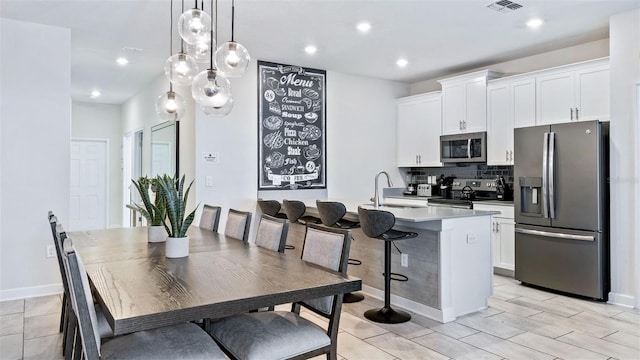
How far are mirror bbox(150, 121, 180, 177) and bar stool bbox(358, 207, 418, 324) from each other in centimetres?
294

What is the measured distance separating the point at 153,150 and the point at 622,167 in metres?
5.93

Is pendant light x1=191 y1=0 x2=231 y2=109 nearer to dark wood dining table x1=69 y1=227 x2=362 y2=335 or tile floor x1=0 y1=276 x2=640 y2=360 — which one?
dark wood dining table x1=69 y1=227 x2=362 y2=335

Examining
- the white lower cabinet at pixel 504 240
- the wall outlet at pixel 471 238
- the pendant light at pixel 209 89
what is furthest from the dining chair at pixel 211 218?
the white lower cabinet at pixel 504 240

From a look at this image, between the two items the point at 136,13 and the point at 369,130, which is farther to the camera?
the point at 369,130

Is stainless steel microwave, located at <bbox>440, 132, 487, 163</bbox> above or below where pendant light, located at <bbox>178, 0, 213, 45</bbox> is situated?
below

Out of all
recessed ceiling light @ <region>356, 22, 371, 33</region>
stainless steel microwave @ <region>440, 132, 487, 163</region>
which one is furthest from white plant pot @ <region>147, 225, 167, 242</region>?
stainless steel microwave @ <region>440, 132, 487, 163</region>

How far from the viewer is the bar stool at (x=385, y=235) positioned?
3.35 metres

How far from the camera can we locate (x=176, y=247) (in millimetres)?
2467

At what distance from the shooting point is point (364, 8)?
376 centimetres

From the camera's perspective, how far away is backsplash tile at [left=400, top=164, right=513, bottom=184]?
5.66m

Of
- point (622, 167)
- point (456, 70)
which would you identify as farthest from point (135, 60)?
point (622, 167)

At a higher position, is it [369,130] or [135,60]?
[135,60]

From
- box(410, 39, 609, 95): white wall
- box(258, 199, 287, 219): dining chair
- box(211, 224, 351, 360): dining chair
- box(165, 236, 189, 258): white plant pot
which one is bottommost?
box(211, 224, 351, 360): dining chair

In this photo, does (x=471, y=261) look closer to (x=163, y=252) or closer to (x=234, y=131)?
(x=163, y=252)
